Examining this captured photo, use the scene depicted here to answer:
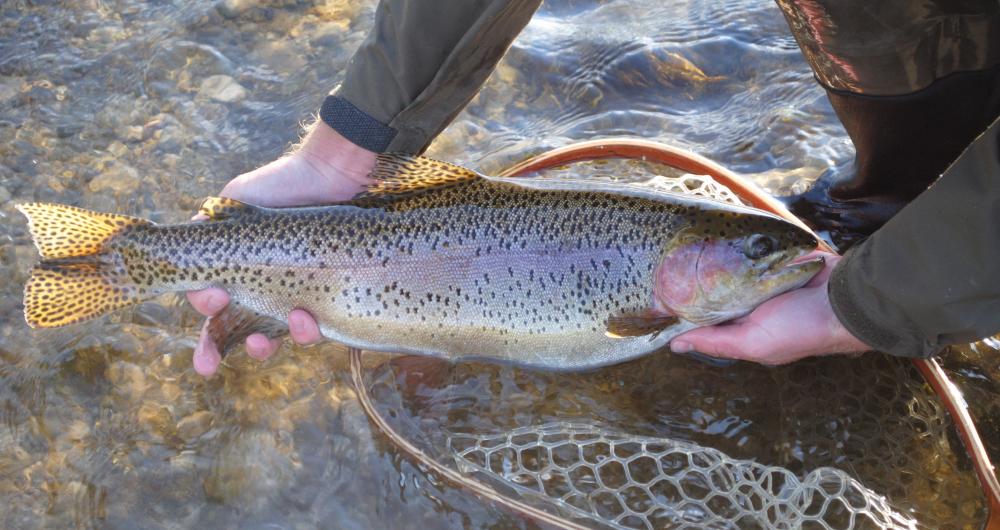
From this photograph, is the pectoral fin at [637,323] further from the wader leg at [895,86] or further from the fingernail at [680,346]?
the wader leg at [895,86]

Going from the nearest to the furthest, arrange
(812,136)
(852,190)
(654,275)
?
(654,275) < (852,190) < (812,136)

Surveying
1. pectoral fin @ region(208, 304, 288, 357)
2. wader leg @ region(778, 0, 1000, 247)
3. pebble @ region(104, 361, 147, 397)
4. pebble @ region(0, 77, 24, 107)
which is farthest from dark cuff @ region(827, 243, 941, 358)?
pebble @ region(0, 77, 24, 107)

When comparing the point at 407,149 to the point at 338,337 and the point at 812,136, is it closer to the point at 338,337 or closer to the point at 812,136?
the point at 338,337

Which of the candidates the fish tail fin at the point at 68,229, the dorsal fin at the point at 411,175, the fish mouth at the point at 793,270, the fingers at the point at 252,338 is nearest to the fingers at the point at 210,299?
the fingers at the point at 252,338

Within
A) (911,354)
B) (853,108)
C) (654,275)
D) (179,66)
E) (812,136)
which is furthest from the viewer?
(179,66)

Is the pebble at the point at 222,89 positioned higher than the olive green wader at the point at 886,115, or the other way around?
the olive green wader at the point at 886,115

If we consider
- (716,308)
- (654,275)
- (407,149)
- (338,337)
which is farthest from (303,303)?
(716,308)

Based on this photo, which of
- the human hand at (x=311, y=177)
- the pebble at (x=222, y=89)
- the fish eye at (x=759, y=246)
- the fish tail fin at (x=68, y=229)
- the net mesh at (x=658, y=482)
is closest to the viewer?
the net mesh at (x=658, y=482)

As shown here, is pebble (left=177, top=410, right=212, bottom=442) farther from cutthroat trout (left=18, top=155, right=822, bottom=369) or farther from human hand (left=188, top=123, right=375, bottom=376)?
cutthroat trout (left=18, top=155, right=822, bottom=369)

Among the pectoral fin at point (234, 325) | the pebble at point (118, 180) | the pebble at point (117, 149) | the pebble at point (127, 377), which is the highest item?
the pectoral fin at point (234, 325)
